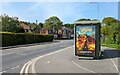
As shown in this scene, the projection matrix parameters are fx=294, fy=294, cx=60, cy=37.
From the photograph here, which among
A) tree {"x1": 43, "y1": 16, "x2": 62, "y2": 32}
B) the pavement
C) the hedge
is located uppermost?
tree {"x1": 43, "y1": 16, "x2": 62, "y2": 32}

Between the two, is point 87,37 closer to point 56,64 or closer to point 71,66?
point 56,64

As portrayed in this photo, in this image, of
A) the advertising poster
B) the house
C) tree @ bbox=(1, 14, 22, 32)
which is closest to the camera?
the advertising poster

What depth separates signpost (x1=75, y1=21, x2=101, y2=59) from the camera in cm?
2394

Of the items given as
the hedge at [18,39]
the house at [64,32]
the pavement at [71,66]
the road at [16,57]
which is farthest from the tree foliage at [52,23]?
the pavement at [71,66]

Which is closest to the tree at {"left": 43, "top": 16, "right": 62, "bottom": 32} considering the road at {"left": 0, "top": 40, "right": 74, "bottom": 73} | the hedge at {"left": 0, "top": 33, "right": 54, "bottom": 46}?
the hedge at {"left": 0, "top": 33, "right": 54, "bottom": 46}

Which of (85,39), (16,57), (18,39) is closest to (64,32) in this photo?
(18,39)

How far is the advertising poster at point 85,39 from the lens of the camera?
79.0ft

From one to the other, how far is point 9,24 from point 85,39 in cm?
6412

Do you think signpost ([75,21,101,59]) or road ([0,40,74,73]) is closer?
road ([0,40,74,73])

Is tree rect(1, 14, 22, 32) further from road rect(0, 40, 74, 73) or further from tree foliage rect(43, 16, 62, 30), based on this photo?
road rect(0, 40, 74, 73)

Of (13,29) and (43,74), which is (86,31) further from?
(13,29)

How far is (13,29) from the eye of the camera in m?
85.3

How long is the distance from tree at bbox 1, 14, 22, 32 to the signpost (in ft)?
200

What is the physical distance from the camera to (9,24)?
86062 mm
